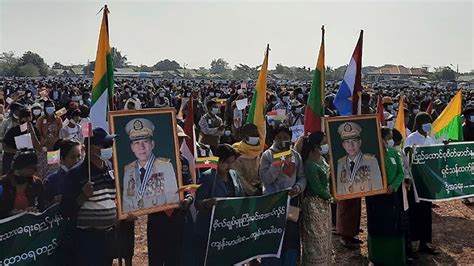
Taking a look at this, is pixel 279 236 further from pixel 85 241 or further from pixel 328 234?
pixel 85 241

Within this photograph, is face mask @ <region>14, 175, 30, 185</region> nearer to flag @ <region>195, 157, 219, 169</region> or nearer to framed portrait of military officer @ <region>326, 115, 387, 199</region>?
flag @ <region>195, 157, 219, 169</region>

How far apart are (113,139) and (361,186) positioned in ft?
9.82

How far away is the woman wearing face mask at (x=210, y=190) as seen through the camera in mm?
4855

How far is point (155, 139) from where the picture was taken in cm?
474

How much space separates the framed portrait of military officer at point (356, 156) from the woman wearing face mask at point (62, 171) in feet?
8.89

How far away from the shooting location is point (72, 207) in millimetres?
4211

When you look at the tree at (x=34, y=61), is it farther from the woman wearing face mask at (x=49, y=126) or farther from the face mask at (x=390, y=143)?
the face mask at (x=390, y=143)

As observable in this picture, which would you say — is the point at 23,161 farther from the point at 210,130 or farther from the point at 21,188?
the point at 210,130

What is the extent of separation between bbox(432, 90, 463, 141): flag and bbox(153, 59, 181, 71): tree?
11772 cm

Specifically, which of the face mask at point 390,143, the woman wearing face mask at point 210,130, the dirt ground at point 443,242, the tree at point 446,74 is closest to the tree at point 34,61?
the tree at point 446,74

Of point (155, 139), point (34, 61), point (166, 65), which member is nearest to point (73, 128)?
point (155, 139)

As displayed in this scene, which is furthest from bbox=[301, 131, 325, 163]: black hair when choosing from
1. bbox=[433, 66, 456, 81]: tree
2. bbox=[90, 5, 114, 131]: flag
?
bbox=[433, 66, 456, 81]: tree

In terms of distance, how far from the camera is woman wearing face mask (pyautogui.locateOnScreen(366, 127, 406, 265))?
6168 millimetres

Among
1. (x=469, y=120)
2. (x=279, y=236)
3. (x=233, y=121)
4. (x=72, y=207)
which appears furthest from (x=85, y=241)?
(x=233, y=121)
